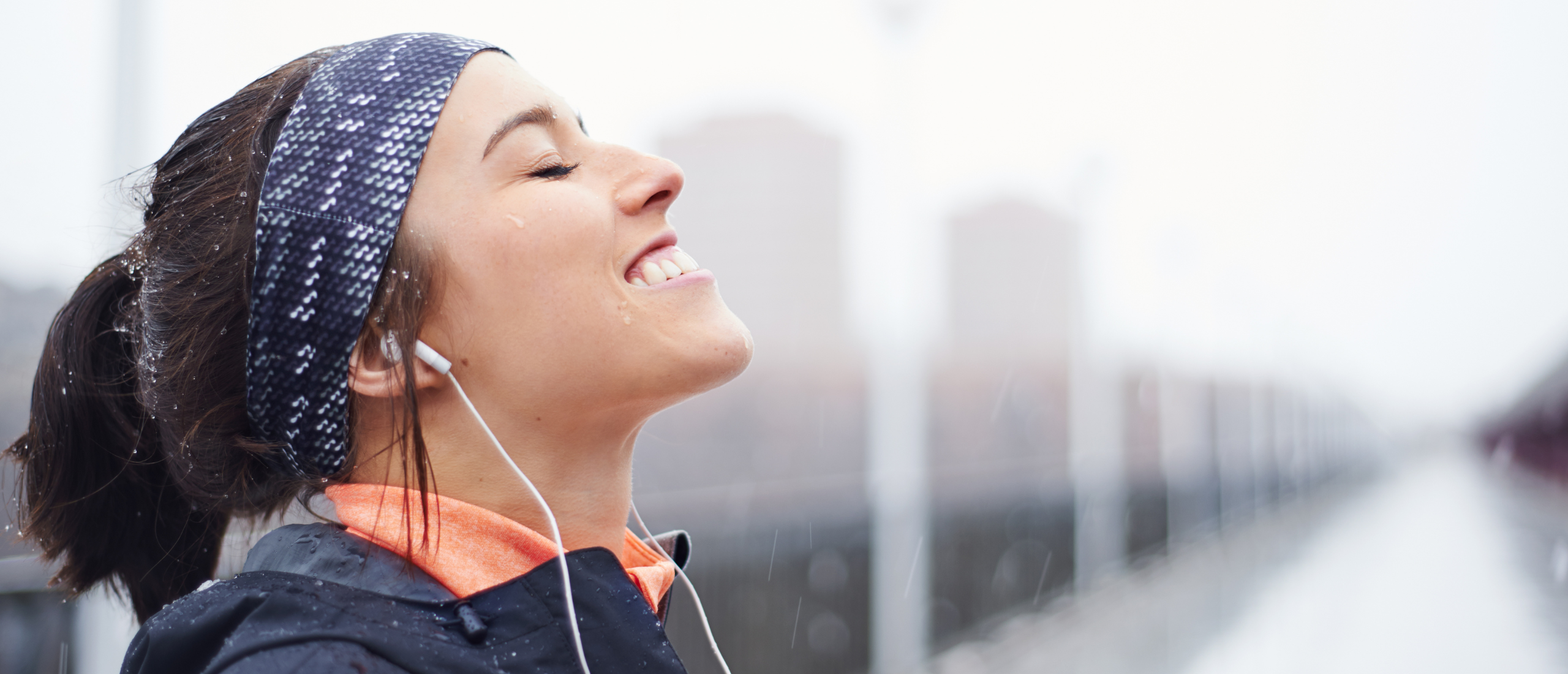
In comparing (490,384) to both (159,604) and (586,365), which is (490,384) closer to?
(586,365)

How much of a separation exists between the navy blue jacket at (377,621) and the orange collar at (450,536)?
0.02 m

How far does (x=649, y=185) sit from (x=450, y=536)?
0.55 metres

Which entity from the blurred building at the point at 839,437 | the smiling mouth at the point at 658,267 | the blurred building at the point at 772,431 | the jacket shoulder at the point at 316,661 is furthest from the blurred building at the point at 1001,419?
the jacket shoulder at the point at 316,661

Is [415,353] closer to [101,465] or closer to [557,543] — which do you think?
[557,543]

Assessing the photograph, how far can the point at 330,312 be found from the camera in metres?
1.20

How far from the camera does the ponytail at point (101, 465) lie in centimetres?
140

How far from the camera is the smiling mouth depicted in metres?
1.33

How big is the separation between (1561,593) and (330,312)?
10.6 m

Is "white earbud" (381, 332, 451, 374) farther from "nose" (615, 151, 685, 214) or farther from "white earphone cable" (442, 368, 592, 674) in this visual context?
"nose" (615, 151, 685, 214)

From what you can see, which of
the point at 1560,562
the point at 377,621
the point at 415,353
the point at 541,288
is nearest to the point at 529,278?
the point at 541,288

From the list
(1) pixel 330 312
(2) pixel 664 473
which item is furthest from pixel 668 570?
(2) pixel 664 473

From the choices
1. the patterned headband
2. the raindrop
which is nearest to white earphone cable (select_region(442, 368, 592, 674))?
the patterned headband

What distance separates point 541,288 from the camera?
4.12 feet

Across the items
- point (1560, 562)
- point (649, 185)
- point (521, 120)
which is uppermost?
point (521, 120)
